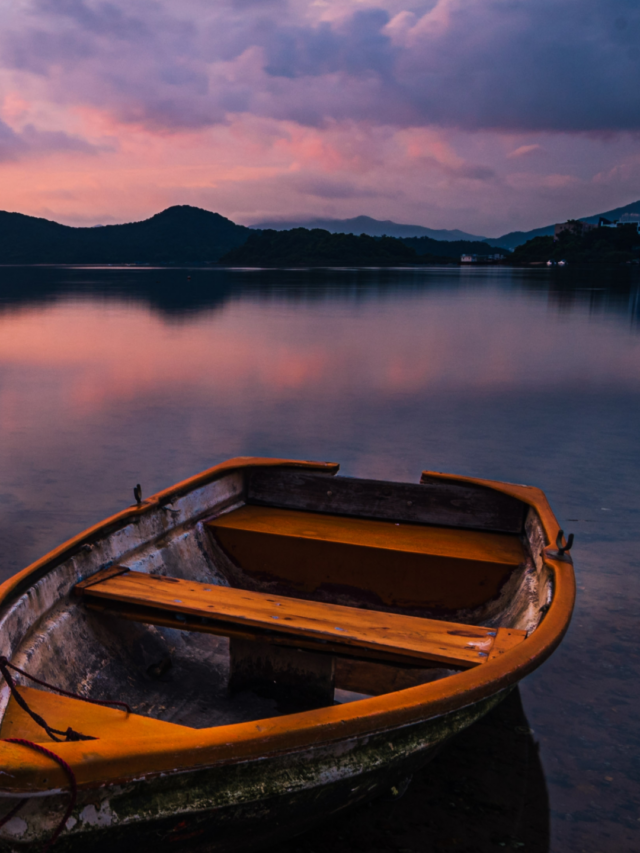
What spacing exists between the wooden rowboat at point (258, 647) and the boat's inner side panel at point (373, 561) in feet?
0.05

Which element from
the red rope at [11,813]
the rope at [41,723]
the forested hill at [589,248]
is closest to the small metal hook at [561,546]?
the rope at [41,723]

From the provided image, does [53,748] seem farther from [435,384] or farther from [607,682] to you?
[435,384]

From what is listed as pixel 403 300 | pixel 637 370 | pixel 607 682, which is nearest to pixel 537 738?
pixel 607 682

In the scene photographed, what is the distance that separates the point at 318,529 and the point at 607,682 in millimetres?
2214

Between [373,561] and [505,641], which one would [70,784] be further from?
[373,561]

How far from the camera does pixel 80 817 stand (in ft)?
7.09

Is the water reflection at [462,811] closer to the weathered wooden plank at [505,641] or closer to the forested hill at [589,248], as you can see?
the weathered wooden plank at [505,641]

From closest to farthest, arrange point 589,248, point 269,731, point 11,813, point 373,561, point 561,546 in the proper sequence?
point 11,813
point 269,731
point 561,546
point 373,561
point 589,248

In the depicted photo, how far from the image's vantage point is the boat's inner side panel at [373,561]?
480 centimetres

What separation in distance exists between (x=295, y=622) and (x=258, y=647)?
39 centimetres

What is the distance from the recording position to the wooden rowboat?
224 centimetres

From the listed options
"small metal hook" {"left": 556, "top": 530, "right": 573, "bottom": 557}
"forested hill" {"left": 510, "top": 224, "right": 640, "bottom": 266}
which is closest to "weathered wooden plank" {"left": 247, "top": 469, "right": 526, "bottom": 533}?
"small metal hook" {"left": 556, "top": 530, "right": 573, "bottom": 557}

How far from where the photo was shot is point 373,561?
4965mm

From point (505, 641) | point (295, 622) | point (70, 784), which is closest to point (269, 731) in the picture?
point (70, 784)
